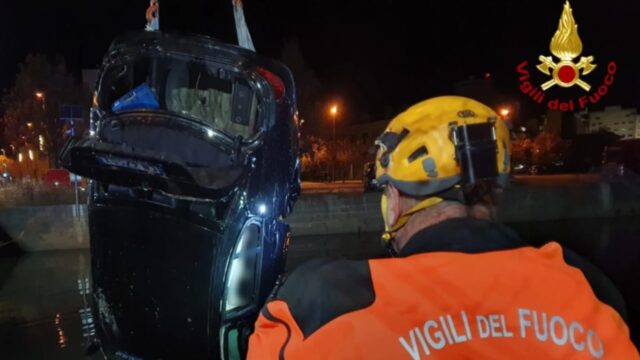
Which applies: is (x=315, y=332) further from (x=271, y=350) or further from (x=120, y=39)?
→ (x=120, y=39)

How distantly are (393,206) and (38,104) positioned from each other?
144ft

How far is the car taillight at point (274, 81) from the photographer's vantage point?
8.98 ft

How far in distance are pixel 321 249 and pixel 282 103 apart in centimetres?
882

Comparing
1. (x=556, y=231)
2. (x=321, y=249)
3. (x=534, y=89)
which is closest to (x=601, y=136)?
(x=534, y=89)

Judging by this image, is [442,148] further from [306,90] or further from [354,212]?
[306,90]

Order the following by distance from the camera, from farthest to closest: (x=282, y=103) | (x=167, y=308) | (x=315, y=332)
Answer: (x=282, y=103) < (x=167, y=308) < (x=315, y=332)

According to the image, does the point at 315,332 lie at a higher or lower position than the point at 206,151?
lower

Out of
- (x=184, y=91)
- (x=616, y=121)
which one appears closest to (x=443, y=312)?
(x=184, y=91)

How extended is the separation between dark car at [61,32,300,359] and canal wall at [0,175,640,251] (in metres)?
5.99

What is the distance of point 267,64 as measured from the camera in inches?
110

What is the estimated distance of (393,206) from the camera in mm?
1550

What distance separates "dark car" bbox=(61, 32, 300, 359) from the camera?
2.56m

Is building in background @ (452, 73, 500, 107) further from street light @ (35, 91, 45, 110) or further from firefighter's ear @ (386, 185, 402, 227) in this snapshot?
firefighter's ear @ (386, 185, 402, 227)

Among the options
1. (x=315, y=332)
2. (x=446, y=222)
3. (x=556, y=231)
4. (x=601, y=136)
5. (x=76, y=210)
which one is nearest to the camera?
(x=315, y=332)
